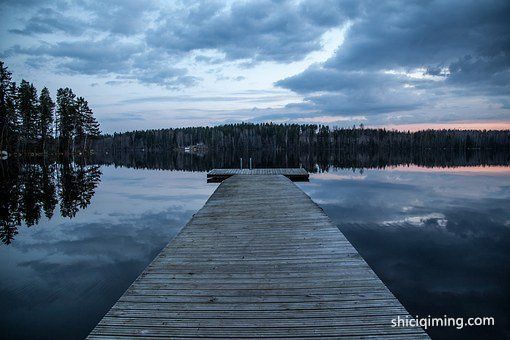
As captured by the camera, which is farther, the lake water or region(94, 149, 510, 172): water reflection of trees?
region(94, 149, 510, 172): water reflection of trees

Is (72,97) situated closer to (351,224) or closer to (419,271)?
(351,224)

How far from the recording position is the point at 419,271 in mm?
8328

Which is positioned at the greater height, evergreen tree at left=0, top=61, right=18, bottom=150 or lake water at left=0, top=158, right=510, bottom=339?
evergreen tree at left=0, top=61, right=18, bottom=150

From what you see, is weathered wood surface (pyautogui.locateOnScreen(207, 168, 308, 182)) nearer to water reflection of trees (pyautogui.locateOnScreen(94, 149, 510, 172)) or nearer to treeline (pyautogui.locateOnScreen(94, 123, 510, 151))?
water reflection of trees (pyautogui.locateOnScreen(94, 149, 510, 172))

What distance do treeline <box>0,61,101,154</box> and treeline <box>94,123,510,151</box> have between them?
3371 inches

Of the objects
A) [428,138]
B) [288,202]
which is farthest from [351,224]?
[428,138]

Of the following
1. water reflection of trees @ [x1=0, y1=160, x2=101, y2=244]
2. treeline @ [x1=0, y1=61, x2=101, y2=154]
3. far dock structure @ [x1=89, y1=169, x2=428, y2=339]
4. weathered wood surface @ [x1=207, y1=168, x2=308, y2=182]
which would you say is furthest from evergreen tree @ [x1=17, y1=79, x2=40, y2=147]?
far dock structure @ [x1=89, y1=169, x2=428, y2=339]

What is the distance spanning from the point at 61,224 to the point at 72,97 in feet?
204

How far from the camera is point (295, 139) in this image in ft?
516

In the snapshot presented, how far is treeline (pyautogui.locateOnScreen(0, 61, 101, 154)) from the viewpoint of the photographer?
49.8m

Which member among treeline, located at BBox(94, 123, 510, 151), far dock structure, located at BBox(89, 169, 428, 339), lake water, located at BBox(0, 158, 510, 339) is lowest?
lake water, located at BBox(0, 158, 510, 339)

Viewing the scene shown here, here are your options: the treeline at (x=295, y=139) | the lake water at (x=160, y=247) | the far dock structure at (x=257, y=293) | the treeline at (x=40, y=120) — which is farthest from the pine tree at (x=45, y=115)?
the treeline at (x=295, y=139)

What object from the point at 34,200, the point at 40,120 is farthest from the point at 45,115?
the point at 34,200

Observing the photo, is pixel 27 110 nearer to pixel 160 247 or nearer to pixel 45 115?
pixel 45 115
